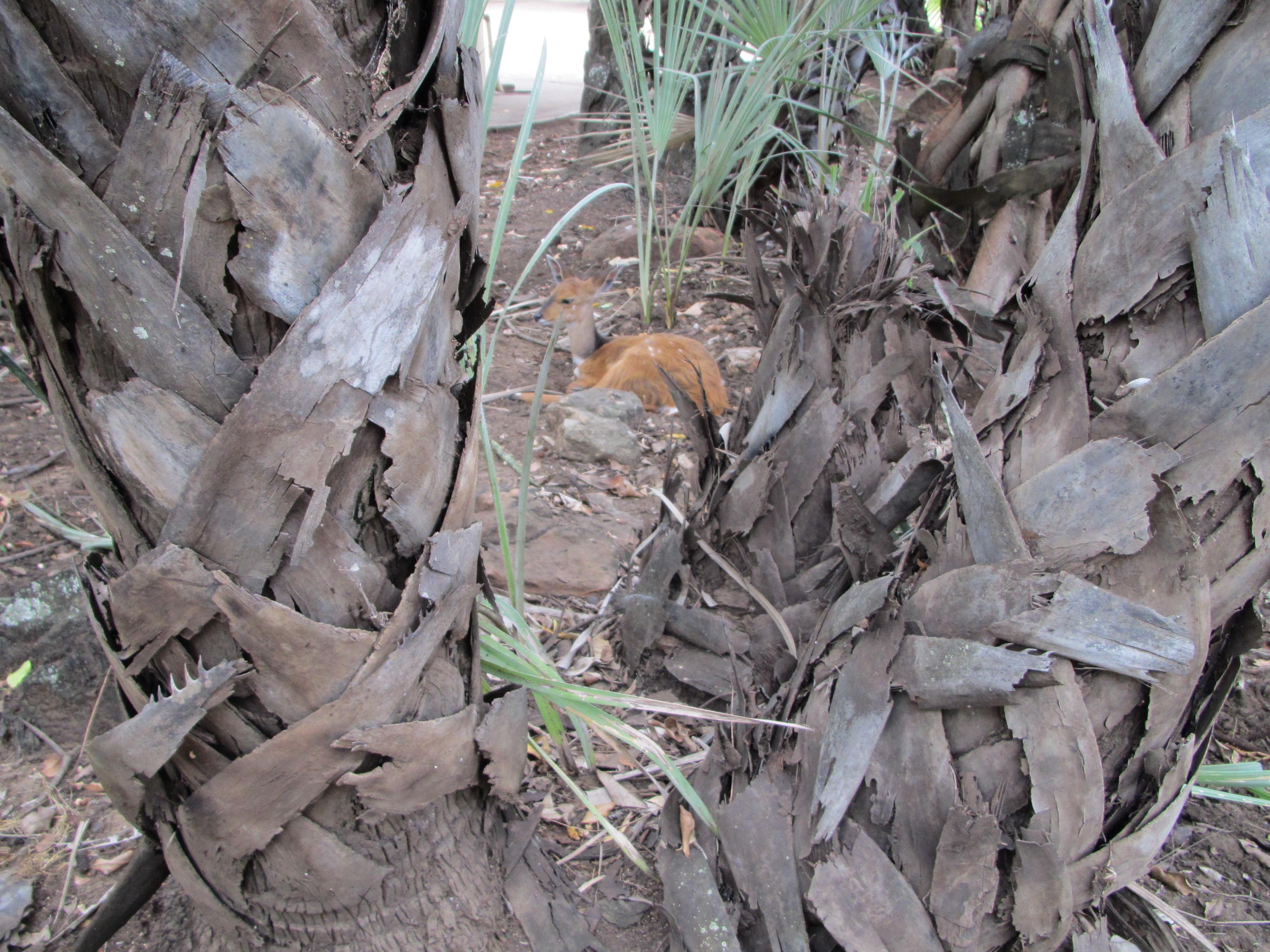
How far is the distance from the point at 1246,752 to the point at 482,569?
4.84 ft

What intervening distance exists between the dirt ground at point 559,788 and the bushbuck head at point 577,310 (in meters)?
0.49

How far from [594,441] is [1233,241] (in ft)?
6.12

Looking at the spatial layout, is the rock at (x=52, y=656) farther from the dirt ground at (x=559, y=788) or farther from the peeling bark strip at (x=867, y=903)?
the peeling bark strip at (x=867, y=903)

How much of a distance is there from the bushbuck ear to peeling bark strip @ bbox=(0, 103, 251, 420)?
3.12 metres

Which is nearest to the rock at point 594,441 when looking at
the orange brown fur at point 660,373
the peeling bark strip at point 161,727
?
the orange brown fur at point 660,373

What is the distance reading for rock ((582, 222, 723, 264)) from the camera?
12.8 feet

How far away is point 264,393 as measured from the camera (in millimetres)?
675

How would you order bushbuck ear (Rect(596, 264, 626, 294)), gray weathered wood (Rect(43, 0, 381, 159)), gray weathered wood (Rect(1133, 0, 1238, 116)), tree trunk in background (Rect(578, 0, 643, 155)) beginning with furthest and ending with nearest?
tree trunk in background (Rect(578, 0, 643, 155))
bushbuck ear (Rect(596, 264, 626, 294))
gray weathered wood (Rect(1133, 0, 1238, 116))
gray weathered wood (Rect(43, 0, 381, 159))

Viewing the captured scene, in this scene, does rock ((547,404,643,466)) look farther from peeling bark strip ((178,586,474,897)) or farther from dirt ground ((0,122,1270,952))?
peeling bark strip ((178,586,474,897))

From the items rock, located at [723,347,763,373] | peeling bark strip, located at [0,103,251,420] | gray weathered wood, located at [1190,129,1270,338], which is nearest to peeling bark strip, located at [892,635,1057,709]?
gray weathered wood, located at [1190,129,1270,338]

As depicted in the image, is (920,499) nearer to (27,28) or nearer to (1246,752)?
(1246,752)

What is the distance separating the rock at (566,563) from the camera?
193 cm

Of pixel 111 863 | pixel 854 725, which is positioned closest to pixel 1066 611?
pixel 854 725

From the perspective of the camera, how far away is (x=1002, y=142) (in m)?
1.52
